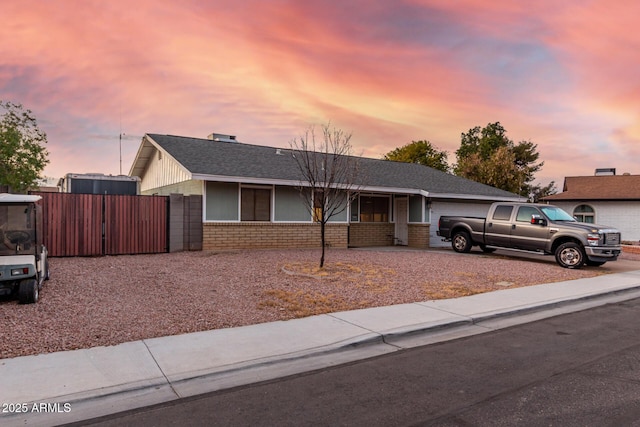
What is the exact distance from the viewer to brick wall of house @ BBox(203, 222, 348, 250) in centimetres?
1521

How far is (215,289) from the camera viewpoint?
871cm

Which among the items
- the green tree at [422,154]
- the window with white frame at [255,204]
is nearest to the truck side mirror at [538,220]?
the window with white frame at [255,204]

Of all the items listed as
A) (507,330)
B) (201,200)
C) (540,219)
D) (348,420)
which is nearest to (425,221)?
(540,219)

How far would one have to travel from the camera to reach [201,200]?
49.2 feet

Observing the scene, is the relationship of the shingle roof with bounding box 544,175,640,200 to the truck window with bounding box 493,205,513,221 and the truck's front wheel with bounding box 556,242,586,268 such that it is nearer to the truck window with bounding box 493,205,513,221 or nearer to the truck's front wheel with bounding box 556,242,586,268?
the truck window with bounding box 493,205,513,221

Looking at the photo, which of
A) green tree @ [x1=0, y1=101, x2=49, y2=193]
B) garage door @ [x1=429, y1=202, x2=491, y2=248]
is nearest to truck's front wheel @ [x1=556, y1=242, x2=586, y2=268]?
garage door @ [x1=429, y1=202, x2=491, y2=248]

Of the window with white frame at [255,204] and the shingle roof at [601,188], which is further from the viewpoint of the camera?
the shingle roof at [601,188]

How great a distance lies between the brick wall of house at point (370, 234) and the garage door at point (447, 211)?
204 centimetres

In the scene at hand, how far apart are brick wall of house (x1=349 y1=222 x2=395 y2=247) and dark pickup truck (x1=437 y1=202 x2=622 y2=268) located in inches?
150

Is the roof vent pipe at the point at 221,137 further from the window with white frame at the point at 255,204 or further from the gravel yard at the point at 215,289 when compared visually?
the gravel yard at the point at 215,289

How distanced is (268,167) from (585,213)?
895 inches

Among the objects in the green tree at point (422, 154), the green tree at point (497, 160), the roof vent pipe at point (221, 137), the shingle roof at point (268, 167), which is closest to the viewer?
the shingle roof at point (268, 167)

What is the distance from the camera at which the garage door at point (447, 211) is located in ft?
68.0

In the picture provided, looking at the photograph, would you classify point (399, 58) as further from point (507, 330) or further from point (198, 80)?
point (507, 330)
